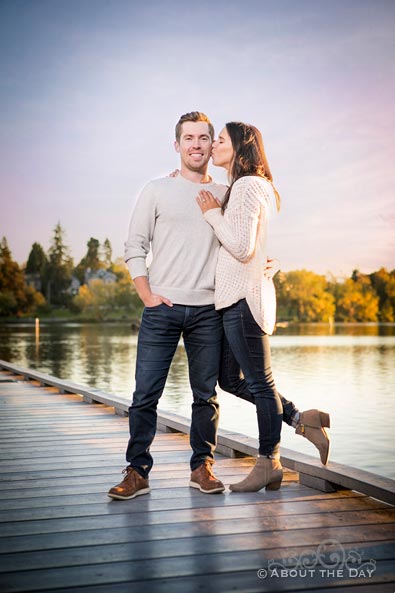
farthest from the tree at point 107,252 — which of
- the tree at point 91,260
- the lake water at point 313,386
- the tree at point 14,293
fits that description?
the lake water at point 313,386

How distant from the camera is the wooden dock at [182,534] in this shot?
2199 millimetres

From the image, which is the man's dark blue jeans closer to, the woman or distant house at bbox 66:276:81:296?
the woman

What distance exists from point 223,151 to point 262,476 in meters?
1.43

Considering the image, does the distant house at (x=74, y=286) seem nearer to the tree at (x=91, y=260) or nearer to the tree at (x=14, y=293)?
the tree at (x=91, y=260)

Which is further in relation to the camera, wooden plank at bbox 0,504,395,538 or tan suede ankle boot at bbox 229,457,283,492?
tan suede ankle boot at bbox 229,457,283,492

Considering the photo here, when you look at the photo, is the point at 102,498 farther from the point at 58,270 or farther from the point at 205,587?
the point at 58,270

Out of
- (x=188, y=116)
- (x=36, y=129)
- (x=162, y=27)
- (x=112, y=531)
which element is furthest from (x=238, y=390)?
(x=162, y=27)

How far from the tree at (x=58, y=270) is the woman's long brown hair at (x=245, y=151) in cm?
10305

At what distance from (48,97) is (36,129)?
5.58m

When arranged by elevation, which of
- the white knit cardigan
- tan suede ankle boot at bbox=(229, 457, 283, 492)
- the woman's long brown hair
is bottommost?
tan suede ankle boot at bbox=(229, 457, 283, 492)

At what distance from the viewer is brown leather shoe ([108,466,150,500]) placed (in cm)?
309

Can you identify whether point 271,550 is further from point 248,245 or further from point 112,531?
point 248,245

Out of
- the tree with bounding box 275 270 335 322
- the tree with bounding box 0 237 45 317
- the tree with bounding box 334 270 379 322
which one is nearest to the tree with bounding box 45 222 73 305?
the tree with bounding box 0 237 45 317

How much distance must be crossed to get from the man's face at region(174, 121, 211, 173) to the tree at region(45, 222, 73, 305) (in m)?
103
